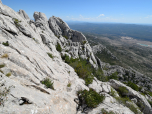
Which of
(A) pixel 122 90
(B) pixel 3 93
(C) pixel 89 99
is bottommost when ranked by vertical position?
(A) pixel 122 90

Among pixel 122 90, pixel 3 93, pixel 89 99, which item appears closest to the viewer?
pixel 3 93

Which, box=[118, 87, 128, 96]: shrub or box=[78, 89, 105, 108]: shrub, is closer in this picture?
box=[78, 89, 105, 108]: shrub

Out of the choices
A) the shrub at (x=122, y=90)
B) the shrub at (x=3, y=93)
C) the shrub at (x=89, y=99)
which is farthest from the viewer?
the shrub at (x=122, y=90)

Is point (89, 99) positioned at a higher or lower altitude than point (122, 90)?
higher

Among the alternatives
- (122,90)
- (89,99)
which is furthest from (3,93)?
(122,90)

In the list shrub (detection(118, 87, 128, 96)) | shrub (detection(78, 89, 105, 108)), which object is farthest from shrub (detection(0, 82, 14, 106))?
shrub (detection(118, 87, 128, 96))

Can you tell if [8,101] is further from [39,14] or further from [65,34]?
[39,14]

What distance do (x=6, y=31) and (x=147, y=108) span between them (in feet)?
165

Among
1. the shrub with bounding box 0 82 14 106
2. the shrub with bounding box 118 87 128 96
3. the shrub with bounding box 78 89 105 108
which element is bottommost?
the shrub with bounding box 118 87 128 96

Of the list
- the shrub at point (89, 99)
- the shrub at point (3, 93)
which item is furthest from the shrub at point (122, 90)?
the shrub at point (3, 93)

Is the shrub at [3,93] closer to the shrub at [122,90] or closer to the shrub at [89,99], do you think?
the shrub at [89,99]

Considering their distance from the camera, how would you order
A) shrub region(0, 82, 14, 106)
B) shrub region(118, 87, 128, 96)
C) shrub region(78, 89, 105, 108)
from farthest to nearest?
shrub region(118, 87, 128, 96) < shrub region(78, 89, 105, 108) < shrub region(0, 82, 14, 106)

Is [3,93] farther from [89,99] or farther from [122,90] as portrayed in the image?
[122,90]

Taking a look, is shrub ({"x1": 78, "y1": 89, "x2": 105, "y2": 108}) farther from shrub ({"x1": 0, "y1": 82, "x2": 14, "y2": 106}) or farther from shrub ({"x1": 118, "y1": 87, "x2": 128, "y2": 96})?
shrub ({"x1": 118, "y1": 87, "x2": 128, "y2": 96})
